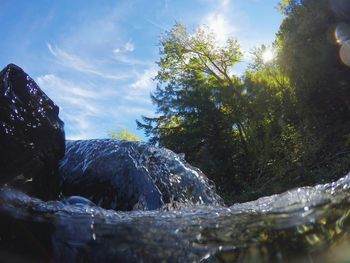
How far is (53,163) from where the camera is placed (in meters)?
5.60

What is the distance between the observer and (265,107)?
81.5 feet

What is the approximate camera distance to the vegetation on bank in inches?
737

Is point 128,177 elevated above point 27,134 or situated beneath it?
situated beneath

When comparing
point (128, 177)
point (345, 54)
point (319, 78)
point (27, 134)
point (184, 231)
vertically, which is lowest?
point (184, 231)

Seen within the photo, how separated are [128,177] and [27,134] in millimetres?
1790

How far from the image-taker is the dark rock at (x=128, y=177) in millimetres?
5883

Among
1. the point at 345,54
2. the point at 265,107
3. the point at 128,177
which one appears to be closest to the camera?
the point at 128,177

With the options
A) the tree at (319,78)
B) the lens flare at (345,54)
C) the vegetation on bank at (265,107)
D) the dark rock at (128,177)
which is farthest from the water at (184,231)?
the lens flare at (345,54)

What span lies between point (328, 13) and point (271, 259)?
62.4 feet

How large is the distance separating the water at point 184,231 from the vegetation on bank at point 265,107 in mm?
11265

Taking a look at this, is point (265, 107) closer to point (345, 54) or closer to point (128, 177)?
point (345, 54)

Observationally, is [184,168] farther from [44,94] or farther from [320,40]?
[320,40]

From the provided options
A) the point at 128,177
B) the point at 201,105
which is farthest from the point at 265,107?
the point at 128,177

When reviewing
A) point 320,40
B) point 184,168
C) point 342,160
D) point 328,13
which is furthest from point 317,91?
point 184,168
